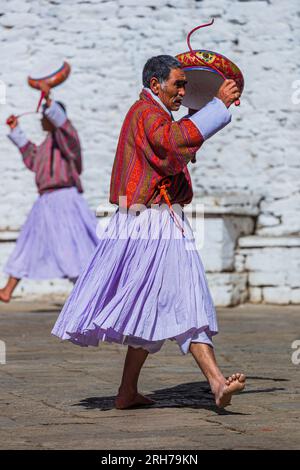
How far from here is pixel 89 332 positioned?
4.86 metres

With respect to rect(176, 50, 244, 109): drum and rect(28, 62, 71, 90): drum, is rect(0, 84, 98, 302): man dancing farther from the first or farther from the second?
rect(176, 50, 244, 109): drum

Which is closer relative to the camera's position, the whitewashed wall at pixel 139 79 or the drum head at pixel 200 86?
the drum head at pixel 200 86

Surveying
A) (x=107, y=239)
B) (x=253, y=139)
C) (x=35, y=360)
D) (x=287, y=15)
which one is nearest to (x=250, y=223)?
(x=253, y=139)

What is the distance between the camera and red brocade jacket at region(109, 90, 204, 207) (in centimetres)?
481

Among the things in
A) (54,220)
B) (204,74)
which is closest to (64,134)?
(54,220)

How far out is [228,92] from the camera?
16.0ft

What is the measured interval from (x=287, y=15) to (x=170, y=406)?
22.7 feet

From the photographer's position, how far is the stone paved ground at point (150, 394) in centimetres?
416

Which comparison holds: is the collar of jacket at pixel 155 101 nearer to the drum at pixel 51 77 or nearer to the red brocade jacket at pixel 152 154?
the red brocade jacket at pixel 152 154

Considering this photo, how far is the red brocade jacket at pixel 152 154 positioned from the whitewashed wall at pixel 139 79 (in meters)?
6.27

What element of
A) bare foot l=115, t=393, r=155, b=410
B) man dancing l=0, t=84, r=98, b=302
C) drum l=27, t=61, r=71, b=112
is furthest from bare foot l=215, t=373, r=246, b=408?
drum l=27, t=61, r=71, b=112

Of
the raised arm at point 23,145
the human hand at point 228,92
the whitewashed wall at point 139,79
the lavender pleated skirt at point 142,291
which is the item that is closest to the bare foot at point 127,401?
the lavender pleated skirt at point 142,291

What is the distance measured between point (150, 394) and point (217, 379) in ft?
2.68

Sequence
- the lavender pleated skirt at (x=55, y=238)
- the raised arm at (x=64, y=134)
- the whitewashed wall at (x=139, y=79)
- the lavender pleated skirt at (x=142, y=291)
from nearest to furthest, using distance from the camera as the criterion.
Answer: the lavender pleated skirt at (x=142, y=291) → the raised arm at (x=64, y=134) → the lavender pleated skirt at (x=55, y=238) → the whitewashed wall at (x=139, y=79)
